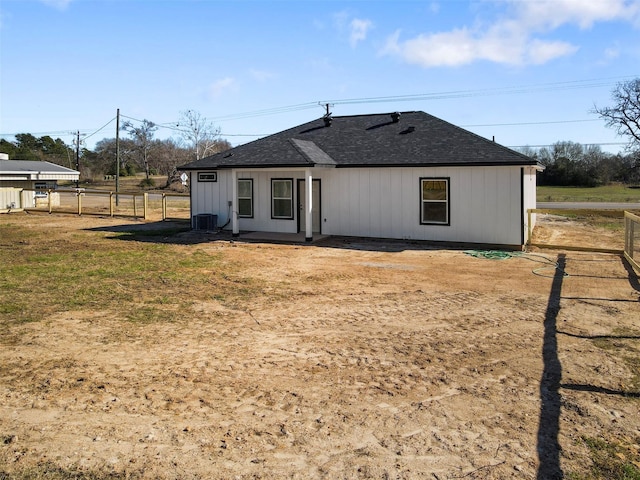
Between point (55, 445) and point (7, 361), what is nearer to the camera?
point (55, 445)

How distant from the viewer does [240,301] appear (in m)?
9.77

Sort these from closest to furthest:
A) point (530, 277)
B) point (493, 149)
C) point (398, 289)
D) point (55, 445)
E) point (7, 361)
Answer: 1. point (55, 445)
2. point (7, 361)
3. point (398, 289)
4. point (530, 277)
5. point (493, 149)

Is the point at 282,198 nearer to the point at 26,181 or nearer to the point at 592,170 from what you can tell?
the point at 26,181

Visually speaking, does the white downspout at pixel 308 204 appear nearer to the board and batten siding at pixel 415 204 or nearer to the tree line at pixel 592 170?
the board and batten siding at pixel 415 204

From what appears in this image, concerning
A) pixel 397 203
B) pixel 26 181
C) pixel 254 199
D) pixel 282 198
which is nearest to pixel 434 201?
pixel 397 203

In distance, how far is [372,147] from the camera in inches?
771

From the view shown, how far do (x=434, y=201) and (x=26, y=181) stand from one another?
1284 inches

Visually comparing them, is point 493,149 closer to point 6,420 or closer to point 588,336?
point 588,336

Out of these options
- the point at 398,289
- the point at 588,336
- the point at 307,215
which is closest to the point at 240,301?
the point at 398,289

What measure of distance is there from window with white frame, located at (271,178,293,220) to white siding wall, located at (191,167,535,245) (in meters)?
0.18

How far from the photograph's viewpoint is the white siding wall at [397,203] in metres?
16.5

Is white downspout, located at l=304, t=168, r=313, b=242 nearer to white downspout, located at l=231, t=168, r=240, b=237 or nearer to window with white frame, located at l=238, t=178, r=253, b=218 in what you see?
white downspout, located at l=231, t=168, r=240, b=237

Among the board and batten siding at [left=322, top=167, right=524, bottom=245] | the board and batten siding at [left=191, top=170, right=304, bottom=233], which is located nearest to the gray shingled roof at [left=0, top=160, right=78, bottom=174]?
the board and batten siding at [left=191, top=170, right=304, bottom=233]

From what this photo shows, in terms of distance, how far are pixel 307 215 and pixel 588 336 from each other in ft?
37.5
